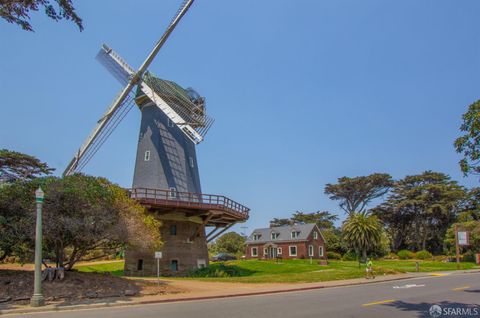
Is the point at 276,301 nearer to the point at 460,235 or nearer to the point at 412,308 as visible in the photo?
the point at 412,308

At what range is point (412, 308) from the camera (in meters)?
13.8

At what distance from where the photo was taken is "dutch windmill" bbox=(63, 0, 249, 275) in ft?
115

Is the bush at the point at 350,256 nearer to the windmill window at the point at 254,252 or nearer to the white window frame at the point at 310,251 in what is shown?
the white window frame at the point at 310,251

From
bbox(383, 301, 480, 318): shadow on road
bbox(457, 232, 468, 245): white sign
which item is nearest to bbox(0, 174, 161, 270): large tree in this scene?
bbox(383, 301, 480, 318): shadow on road

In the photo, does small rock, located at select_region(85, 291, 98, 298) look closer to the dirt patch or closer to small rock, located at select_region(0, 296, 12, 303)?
the dirt patch

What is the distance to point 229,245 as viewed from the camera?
294 feet

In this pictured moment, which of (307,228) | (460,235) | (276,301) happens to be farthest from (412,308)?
(307,228)

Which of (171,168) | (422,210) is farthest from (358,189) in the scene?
(171,168)

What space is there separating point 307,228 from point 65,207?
53.4 metres

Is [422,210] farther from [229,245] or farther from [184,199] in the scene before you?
[184,199]

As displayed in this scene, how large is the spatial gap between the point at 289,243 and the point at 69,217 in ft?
176

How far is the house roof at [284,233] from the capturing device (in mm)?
69500

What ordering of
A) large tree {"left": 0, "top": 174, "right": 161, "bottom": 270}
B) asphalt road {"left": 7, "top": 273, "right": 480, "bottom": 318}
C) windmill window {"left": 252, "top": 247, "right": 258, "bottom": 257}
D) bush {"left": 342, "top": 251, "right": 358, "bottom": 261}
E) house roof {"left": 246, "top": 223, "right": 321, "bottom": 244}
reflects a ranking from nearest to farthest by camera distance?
asphalt road {"left": 7, "top": 273, "right": 480, "bottom": 318}, large tree {"left": 0, "top": 174, "right": 161, "bottom": 270}, bush {"left": 342, "top": 251, "right": 358, "bottom": 261}, house roof {"left": 246, "top": 223, "right": 321, "bottom": 244}, windmill window {"left": 252, "top": 247, "right": 258, "bottom": 257}

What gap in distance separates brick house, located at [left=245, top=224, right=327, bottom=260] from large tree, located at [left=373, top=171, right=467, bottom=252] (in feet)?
55.3
